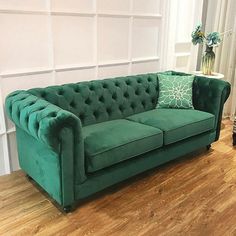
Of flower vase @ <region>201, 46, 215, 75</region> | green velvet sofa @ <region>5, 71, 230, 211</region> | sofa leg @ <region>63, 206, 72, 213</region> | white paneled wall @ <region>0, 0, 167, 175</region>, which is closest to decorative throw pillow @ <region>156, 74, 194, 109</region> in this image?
green velvet sofa @ <region>5, 71, 230, 211</region>

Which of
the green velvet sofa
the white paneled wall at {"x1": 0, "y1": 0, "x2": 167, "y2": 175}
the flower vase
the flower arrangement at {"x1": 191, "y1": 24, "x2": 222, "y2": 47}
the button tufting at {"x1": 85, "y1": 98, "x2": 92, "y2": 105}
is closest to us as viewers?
the green velvet sofa

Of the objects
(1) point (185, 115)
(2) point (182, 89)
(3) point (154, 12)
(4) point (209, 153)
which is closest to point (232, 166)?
(4) point (209, 153)

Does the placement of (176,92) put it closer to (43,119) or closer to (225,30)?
(225,30)

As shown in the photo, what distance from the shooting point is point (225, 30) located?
3887 millimetres

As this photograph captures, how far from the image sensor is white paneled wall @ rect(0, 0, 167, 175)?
2338 mm

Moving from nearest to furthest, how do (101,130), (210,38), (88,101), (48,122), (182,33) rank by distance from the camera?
(48,122), (101,130), (88,101), (210,38), (182,33)

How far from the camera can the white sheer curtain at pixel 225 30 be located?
382 centimetres

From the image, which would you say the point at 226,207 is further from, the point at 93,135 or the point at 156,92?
the point at 156,92

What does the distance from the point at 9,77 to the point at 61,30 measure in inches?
24.0

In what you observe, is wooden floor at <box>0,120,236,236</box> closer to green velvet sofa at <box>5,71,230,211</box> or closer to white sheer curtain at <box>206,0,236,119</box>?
green velvet sofa at <box>5,71,230,211</box>

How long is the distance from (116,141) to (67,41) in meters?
1.07

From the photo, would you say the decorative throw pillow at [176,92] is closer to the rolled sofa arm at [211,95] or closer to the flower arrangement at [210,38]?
the rolled sofa arm at [211,95]

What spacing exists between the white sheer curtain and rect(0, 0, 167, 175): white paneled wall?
3.45 ft

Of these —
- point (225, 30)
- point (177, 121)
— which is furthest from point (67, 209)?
point (225, 30)
